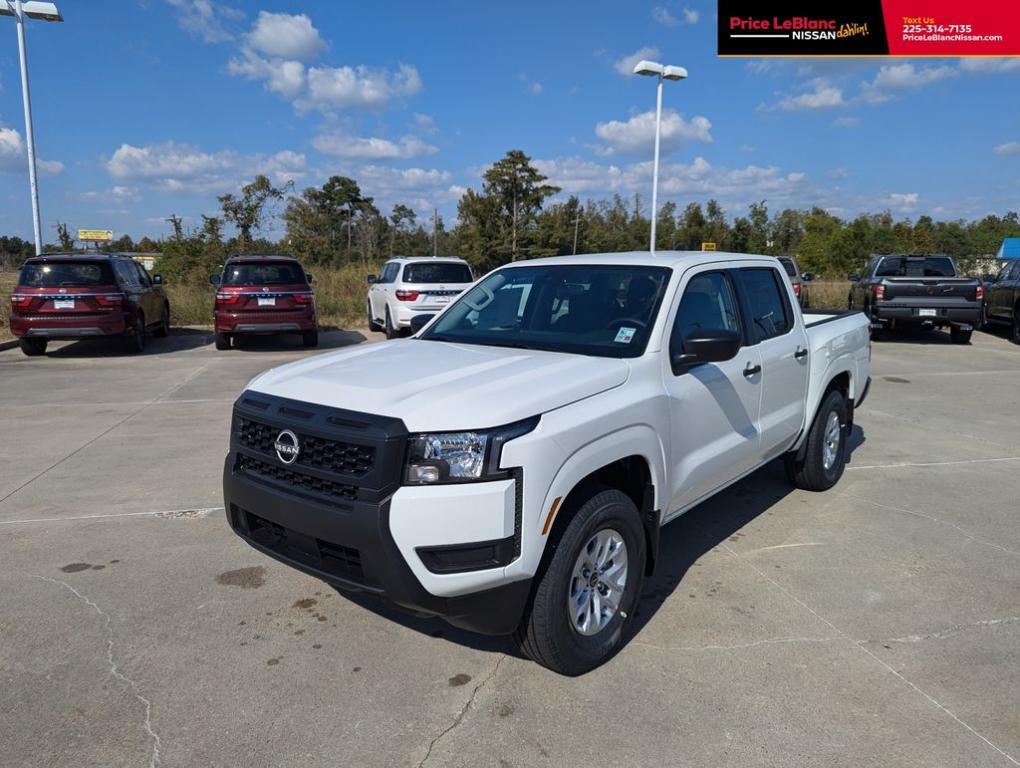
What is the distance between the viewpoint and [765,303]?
190 inches

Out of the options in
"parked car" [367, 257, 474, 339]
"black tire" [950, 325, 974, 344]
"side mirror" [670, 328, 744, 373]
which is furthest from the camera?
"black tire" [950, 325, 974, 344]

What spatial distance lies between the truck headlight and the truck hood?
4cm

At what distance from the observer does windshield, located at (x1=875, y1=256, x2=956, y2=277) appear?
15.6 meters

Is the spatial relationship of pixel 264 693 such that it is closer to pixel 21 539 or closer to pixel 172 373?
pixel 21 539

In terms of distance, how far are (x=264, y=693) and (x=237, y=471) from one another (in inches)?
38.1

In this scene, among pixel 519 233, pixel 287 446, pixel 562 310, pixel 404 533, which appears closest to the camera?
pixel 404 533

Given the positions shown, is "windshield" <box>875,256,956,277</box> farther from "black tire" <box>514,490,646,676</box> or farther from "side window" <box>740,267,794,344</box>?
"black tire" <box>514,490,646,676</box>

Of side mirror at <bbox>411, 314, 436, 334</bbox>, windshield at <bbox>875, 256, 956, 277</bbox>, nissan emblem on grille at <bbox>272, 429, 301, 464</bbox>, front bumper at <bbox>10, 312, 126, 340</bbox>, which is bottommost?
front bumper at <bbox>10, 312, 126, 340</bbox>

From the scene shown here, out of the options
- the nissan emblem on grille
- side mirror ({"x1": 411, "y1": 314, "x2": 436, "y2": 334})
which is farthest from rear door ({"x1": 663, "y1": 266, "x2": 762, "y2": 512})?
side mirror ({"x1": 411, "y1": 314, "x2": 436, "y2": 334})

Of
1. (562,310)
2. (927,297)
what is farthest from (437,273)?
(562,310)

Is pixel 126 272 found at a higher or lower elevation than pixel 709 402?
higher

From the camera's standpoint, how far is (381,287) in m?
16.7

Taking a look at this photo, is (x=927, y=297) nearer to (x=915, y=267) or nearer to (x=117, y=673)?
(x=915, y=267)

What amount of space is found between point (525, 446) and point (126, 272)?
13546 millimetres
